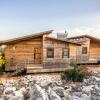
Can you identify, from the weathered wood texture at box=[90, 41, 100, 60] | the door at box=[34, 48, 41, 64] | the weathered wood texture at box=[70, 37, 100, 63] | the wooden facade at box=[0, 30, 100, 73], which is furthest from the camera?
the weathered wood texture at box=[90, 41, 100, 60]

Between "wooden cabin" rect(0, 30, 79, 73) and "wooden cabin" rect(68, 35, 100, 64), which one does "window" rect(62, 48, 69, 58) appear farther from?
"wooden cabin" rect(68, 35, 100, 64)

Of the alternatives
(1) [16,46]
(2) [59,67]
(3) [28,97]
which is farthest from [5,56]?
(3) [28,97]

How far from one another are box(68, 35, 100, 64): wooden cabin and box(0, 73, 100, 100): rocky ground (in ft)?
27.2

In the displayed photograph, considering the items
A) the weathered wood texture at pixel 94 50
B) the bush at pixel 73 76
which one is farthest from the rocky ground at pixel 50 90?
the weathered wood texture at pixel 94 50

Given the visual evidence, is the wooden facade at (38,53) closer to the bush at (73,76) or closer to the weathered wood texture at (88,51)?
the bush at (73,76)

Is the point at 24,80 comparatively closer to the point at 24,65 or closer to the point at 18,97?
the point at 24,65

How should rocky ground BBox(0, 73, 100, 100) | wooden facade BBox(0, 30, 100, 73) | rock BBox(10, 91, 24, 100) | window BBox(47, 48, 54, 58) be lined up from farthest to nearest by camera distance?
1. window BBox(47, 48, 54, 58)
2. wooden facade BBox(0, 30, 100, 73)
3. rocky ground BBox(0, 73, 100, 100)
4. rock BBox(10, 91, 24, 100)

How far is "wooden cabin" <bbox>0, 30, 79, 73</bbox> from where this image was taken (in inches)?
1120

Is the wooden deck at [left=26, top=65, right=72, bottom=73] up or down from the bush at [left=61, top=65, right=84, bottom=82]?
up

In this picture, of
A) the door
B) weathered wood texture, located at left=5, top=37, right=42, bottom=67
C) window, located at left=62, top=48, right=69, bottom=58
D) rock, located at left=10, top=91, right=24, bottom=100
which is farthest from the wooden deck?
rock, located at left=10, top=91, right=24, bottom=100

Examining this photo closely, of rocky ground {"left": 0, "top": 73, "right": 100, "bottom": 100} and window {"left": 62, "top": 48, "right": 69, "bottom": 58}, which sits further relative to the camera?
window {"left": 62, "top": 48, "right": 69, "bottom": 58}

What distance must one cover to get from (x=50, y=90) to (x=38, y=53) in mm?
12377

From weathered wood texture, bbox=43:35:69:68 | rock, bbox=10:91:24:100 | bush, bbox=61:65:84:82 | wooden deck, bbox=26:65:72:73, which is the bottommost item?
rock, bbox=10:91:24:100

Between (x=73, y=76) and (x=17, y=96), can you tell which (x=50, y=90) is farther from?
(x=73, y=76)
